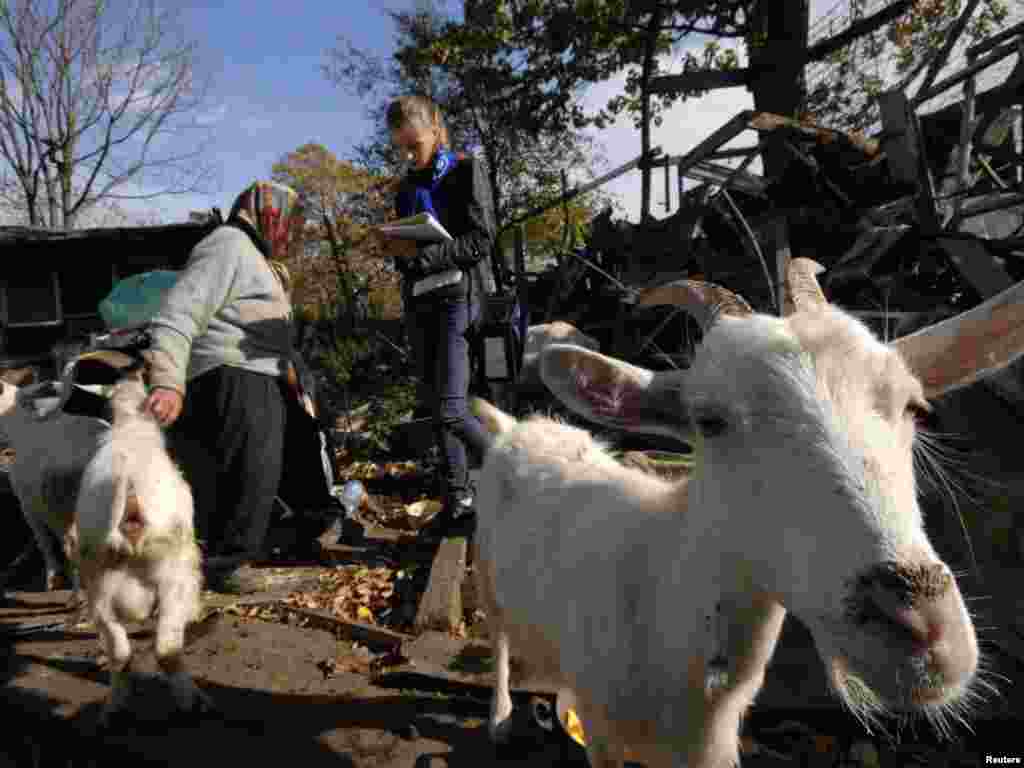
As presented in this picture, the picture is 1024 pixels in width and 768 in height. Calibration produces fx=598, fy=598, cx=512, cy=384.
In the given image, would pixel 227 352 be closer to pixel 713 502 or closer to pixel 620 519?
pixel 620 519

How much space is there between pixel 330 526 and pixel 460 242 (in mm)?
2513

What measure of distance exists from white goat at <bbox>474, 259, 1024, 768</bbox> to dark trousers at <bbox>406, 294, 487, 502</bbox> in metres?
1.93

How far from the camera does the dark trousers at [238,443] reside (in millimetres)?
3707

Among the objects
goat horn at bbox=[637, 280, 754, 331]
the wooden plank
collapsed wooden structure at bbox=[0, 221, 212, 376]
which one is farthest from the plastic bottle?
collapsed wooden structure at bbox=[0, 221, 212, 376]

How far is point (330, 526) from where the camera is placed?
4.83m

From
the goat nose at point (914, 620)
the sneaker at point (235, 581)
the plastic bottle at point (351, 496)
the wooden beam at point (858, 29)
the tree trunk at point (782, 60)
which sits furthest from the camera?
the tree trunk at point (782, 60)

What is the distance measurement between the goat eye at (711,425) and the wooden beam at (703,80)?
1155cm

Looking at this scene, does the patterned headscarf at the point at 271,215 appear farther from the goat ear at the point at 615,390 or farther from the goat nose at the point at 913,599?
the goat nose at the point at 913,599

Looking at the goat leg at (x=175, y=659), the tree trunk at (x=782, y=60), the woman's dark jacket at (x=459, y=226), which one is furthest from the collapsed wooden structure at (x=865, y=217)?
the tree trunk at (x=782, y=60)

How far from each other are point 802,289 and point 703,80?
13.0 meters

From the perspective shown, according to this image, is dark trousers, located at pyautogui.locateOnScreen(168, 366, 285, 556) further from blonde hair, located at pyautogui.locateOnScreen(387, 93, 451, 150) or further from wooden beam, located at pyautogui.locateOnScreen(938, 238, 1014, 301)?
wooden beam, located at pyautogui.locateOnScreen(938, 238, 1014, 301)

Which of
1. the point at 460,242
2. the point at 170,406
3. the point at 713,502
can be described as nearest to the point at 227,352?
the point at 170,406

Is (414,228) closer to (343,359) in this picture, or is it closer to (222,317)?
(222,317)

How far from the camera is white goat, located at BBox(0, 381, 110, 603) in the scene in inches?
183
